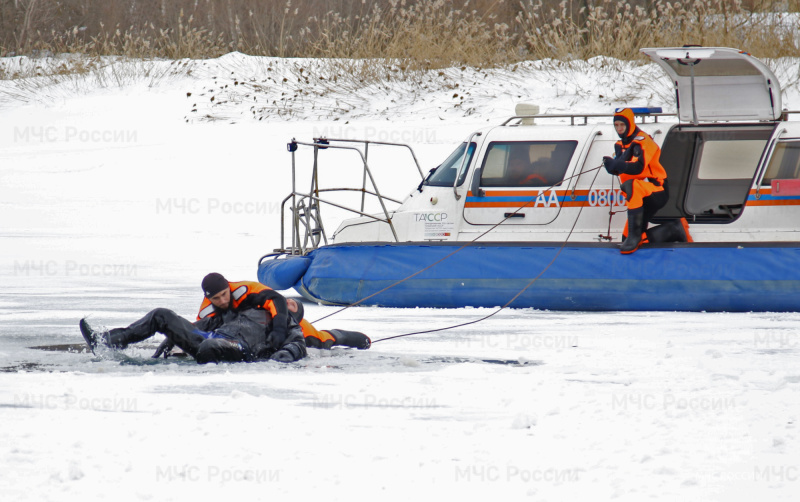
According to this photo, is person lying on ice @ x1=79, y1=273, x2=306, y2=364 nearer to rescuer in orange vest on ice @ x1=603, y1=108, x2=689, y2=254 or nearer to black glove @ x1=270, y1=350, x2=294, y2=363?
black glove @ x1=270, y1=350, x2=294, y2=363

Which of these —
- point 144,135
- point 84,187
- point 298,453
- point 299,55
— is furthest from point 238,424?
point 299,55

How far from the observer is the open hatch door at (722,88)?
30.9 ft

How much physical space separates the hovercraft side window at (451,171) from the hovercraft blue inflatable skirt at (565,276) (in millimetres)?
965

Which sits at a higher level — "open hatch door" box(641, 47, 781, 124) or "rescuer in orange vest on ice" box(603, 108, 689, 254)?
"open hatch door" box(641, 47, 781, 124)

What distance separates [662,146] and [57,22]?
26438 mm

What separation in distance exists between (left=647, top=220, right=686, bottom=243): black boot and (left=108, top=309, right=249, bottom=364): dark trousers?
4.25m

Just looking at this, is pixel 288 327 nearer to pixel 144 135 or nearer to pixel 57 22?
pixel 144 135

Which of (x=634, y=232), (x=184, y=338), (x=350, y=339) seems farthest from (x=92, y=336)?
(x=634, y=232)

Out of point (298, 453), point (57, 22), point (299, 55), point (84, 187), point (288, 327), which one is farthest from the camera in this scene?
point (57, 22)

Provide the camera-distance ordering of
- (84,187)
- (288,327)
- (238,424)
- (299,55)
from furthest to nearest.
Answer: (299,55) → (84,187) → (288,327) → (238,424)

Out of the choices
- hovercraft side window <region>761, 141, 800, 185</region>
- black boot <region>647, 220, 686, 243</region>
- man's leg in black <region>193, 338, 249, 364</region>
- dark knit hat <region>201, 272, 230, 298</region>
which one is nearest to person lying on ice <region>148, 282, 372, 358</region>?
dark knit hat <region>201, 272, 230, 298</region>

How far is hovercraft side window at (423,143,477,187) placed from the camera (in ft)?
32.5

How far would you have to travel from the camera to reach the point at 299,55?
23.8 m

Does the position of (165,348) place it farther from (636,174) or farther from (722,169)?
(722,169)
